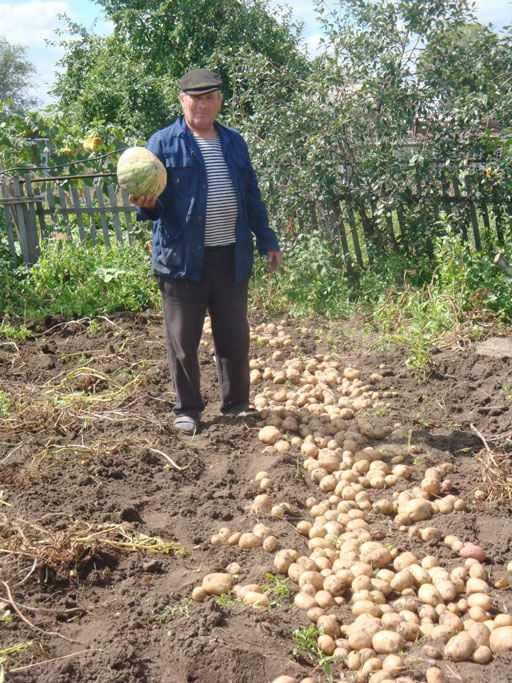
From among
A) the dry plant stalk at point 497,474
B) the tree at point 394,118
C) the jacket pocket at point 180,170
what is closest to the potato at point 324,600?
the dry plant stalk at point 497,474

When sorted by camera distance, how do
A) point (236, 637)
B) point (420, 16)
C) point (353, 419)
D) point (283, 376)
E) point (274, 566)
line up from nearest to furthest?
point (236, 637) → point (274, 566) → point (353, 419) → point (283, 376) → point (420, 16)

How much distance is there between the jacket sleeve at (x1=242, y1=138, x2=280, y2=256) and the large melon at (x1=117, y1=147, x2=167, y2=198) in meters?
0.66

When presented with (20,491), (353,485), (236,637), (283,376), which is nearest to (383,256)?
(283,376)

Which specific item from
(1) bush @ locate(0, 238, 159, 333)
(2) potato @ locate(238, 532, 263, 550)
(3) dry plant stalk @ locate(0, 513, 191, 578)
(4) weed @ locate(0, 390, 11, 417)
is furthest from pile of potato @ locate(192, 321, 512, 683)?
(1) bush @ locate(0, 238, 159, 333)

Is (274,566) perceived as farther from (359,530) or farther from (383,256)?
(383,256)

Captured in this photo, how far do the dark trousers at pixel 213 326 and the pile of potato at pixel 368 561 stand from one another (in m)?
0.40

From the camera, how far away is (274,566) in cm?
305

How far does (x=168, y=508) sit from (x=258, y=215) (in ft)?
6.38

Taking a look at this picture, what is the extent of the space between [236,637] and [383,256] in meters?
4.77

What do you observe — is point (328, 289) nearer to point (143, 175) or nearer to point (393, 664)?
point (143, 175)

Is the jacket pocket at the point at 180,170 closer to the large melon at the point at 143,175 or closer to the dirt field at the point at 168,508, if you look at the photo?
the large melon at the point at 143,175

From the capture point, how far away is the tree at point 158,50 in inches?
471

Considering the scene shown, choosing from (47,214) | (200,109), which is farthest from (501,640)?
(47,214)

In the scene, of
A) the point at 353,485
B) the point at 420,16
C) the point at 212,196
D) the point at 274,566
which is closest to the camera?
the point at 274,566
